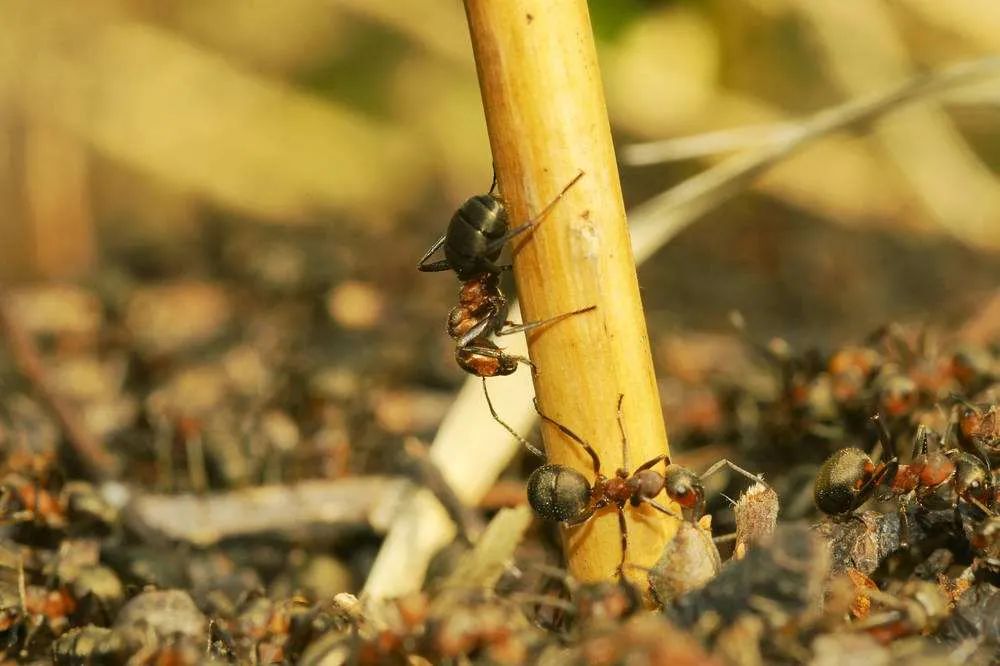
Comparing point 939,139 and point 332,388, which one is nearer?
point 332,388

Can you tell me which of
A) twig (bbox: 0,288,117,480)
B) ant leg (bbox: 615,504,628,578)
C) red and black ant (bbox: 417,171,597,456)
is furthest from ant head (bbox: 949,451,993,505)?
twig (bbox: 0,288,117,480)

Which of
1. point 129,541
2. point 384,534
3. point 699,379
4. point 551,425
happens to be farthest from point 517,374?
point 699,379

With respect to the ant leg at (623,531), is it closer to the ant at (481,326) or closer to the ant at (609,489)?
the ant at (609,489)

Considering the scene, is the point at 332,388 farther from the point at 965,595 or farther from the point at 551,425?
the point at 965,595

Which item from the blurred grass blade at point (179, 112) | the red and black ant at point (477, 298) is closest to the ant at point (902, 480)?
the red and black ant at point (477, 298)

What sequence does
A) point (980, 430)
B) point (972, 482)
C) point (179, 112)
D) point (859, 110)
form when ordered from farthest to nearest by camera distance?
point (179, 112) → point (859, 110) → point (980, 430) → point (972, 482)

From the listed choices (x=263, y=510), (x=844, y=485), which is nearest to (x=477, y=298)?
(x=844, y=485)

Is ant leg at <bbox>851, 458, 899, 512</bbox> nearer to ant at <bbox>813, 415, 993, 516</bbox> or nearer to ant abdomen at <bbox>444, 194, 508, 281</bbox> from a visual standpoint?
ant at <bbox>813, 415, 993, 516</bbox>

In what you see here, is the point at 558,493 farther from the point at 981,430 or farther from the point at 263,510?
the point at 263,510
